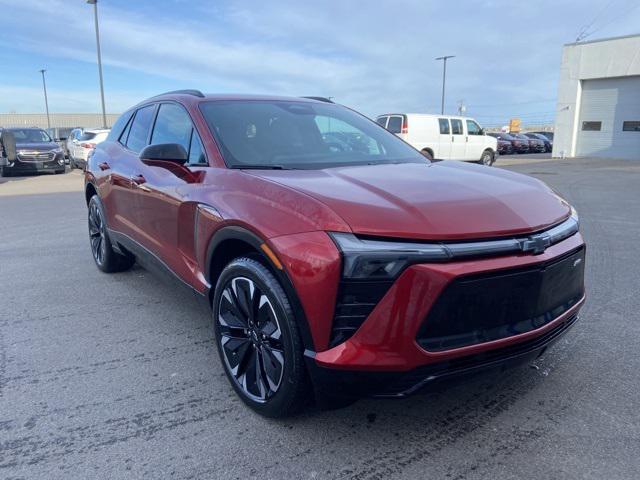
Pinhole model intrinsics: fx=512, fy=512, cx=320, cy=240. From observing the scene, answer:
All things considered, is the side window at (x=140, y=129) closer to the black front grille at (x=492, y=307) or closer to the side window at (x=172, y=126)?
the side window at (x=172, y=126)

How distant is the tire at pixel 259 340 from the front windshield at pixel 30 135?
19914mm

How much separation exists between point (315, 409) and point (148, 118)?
2.96 metres

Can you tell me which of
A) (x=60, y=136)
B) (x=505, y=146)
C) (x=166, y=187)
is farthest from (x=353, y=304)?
(x=60, y=136)

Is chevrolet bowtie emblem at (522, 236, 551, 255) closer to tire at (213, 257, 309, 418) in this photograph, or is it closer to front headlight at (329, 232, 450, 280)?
front headlight at (329, 232, 450, 280)

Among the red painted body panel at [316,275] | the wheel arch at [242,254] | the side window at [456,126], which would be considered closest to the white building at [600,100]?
the side window at [456,126]

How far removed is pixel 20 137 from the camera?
63.8ft

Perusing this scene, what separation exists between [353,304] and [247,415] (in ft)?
3.47

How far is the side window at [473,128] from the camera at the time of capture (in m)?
20.7

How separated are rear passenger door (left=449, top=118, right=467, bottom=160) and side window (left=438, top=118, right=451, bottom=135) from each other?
0.31m

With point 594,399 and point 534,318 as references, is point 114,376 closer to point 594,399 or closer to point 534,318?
point 534,318

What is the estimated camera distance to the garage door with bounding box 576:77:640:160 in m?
27.0

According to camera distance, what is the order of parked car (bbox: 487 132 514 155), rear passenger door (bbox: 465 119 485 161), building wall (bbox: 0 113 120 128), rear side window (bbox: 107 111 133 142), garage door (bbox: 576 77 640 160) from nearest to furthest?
rear side window (bbox: 107 111 133 142)
rear passenger door (bbox: 465 119 485 161)
garage door (bbox: 576 77 640 160)
parked car (bbox: 487 132 514 155)
building wall (bbox: 0 113 120 128)

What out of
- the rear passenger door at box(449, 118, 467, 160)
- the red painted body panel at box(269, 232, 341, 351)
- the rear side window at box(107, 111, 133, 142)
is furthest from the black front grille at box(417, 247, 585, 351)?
the rear passenger door at box(449, 118, 467, 160)

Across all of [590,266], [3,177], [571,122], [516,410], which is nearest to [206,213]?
[516,410]
